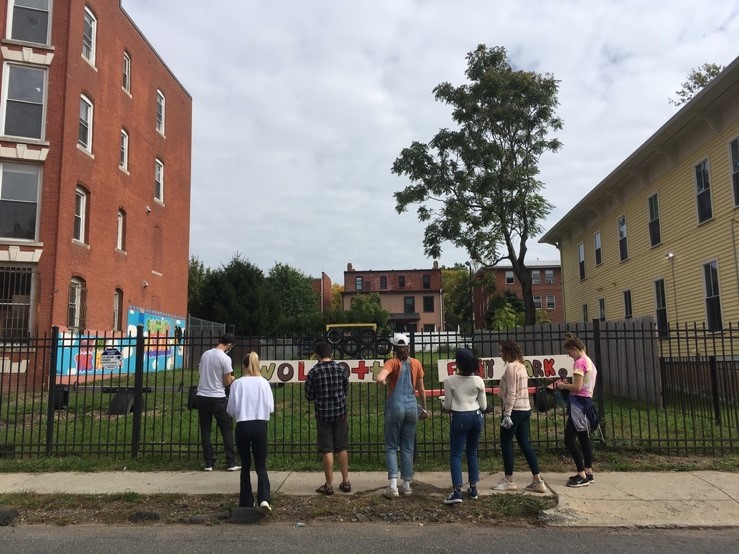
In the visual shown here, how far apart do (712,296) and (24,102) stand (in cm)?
2108

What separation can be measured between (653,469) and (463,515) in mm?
3299

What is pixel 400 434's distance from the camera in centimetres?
684

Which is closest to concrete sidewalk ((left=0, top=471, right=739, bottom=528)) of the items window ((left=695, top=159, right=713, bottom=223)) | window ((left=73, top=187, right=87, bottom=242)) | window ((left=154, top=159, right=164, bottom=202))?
window ((left=695, top=159, right=713, bottom=223))

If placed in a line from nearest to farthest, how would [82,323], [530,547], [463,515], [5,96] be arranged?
1. [530,547]
2. [463,515]
3. [5,96]
4. [82,323]

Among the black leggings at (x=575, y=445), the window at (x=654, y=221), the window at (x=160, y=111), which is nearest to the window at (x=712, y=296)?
the window at (x=654, y=221)

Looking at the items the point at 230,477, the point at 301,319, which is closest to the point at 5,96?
the point at 230,477

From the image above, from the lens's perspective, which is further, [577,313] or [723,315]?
[577,313]

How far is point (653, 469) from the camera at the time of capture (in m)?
7.89

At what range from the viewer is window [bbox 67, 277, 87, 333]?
62.4 ft

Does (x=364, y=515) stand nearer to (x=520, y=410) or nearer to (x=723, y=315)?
(x=520, y=410)

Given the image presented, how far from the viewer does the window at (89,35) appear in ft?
66.8

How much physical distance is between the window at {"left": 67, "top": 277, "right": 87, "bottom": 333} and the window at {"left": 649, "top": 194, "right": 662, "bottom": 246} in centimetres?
1914

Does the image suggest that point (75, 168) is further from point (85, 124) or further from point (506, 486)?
point (506, 486)

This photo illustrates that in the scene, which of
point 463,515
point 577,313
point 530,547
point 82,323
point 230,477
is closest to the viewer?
point 530,547
